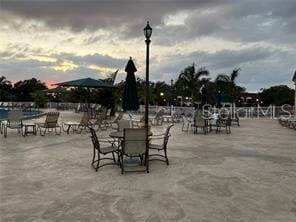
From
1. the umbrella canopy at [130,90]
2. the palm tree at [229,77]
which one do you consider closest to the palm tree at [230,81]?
the palm tree at [229,77]

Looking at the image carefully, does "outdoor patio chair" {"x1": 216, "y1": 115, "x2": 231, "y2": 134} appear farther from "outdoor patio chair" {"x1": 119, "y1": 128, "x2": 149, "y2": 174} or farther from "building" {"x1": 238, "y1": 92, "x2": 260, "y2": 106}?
"building" {"x1": 238, "y1": 92, "x2": 260, "y2": 106}

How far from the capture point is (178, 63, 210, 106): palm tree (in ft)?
89.8

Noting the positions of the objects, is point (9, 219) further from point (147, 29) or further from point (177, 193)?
point (147, 29)

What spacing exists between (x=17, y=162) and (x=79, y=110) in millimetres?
20354

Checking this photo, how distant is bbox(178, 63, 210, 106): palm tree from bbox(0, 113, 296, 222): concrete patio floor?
64.9 ft

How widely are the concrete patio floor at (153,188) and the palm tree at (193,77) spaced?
64.9 ft

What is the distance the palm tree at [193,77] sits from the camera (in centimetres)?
2736

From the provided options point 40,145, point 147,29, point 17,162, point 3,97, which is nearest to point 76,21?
point 40,145

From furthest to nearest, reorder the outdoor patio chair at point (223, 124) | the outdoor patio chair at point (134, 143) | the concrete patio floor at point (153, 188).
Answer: the outdoor patio chair at point (223, 124) → the outdoor patio chair at point (134, 143) → the concrete patio floor at point (153, 188)

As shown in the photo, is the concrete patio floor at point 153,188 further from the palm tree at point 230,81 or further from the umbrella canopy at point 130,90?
the palm tree at point 230,81

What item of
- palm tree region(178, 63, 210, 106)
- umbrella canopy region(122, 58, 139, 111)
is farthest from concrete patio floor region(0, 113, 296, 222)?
palm tree region(178, 63, 210, 106)

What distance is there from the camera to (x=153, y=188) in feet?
16.0

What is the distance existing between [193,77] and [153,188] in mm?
23273

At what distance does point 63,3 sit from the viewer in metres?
12.5
